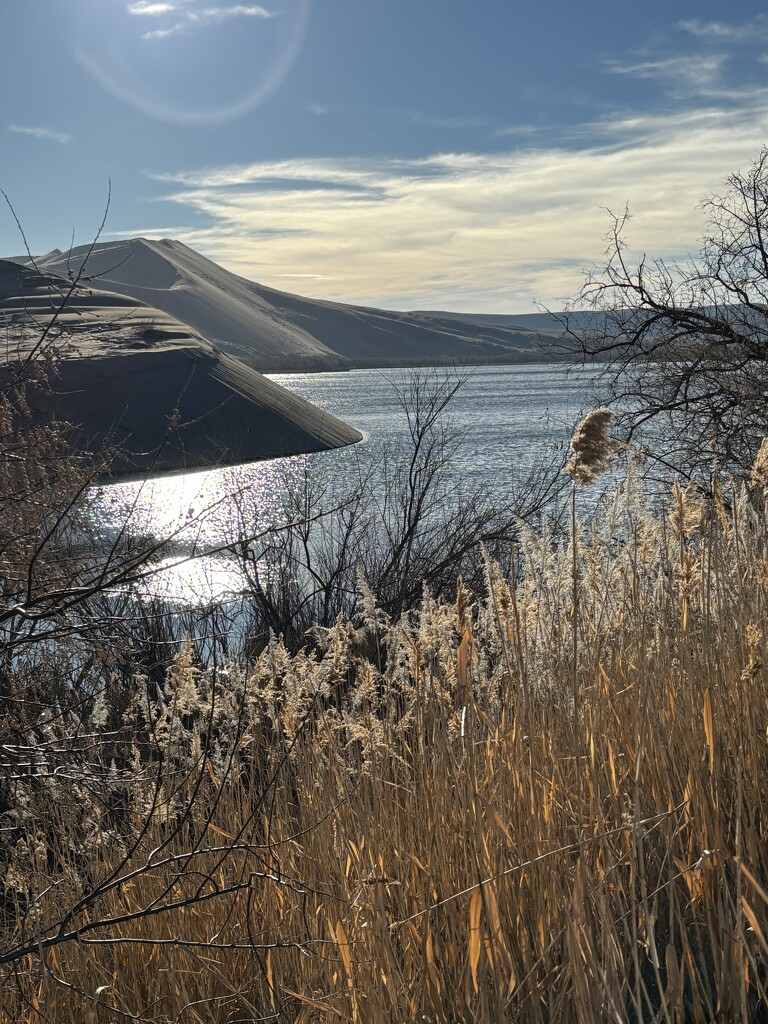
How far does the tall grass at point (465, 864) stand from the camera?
2031 millimetres

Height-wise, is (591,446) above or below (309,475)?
above

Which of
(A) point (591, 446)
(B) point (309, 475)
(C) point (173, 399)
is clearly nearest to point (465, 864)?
(A) point (591, 446)

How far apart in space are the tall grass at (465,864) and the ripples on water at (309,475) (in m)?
0.91

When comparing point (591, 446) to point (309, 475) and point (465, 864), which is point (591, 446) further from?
point (309, 475)

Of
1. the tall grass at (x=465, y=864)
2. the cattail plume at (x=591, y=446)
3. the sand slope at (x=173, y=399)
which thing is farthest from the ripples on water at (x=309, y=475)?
the sand slope at (x=173, y=399)

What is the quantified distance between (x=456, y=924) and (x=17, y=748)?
1.35 meters

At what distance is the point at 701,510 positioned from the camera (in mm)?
4055

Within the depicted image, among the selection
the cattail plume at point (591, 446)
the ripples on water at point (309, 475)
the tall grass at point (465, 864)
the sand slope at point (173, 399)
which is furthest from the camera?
the sand slope at point (173, 399)

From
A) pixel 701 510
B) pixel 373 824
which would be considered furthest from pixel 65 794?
pixel 701 510

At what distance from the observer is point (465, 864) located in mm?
2568

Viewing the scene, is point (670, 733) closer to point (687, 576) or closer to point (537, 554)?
point (687, 576)

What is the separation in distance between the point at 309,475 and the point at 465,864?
404 inches

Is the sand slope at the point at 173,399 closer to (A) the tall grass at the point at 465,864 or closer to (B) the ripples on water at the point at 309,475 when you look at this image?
(B) the ripples on water at the point at 309,475

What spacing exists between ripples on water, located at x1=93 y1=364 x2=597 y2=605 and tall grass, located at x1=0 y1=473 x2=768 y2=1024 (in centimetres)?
91
